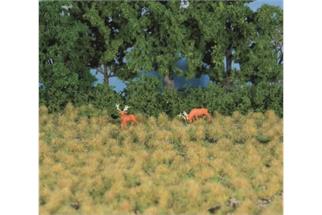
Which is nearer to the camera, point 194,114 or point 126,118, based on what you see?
point 126,118

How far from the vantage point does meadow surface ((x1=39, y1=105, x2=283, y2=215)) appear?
8867 millimetres

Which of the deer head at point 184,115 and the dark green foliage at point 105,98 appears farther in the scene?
the dark green foliage at point 105,98

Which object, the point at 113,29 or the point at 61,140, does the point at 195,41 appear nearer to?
the point at 113,29

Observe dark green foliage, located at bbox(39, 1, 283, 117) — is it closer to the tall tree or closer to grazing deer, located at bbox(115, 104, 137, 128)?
the tall tree

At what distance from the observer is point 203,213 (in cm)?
873

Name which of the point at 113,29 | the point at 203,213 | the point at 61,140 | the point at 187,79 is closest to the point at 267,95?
the point at 187,79

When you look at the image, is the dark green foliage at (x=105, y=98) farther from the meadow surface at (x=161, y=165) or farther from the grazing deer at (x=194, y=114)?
the grazing deer at (x=194, y=114)

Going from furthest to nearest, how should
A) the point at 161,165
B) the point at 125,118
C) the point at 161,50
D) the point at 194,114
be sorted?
the point at 161,50, the point at 194,114, the point at 125,118, the point at 161,165

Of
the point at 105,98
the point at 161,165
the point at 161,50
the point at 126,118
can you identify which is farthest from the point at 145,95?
the point at 161,165

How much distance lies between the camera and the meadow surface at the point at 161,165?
887 centimetres

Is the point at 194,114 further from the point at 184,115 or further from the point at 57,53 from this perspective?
the point at 57,53

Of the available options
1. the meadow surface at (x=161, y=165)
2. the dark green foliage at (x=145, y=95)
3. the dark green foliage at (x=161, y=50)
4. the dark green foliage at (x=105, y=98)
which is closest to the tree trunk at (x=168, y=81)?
the dark green foliage at (x=161, y=50)

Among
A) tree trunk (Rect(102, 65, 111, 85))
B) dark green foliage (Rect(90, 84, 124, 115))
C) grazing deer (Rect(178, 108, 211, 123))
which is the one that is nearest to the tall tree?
dark green foliage (Rect(90, 84, 124, 115))

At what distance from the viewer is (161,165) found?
32.6 ft
